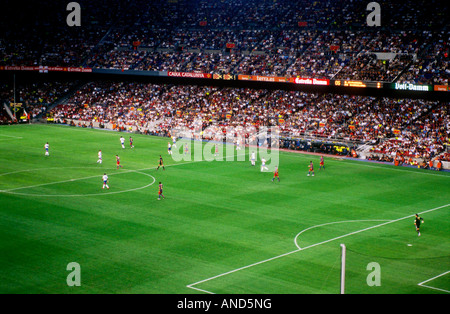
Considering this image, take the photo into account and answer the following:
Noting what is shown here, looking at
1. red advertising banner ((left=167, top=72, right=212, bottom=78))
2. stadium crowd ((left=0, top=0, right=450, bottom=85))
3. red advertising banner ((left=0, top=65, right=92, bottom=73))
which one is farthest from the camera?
red advertising banner ((left=0, top=65, right=92, bottom=73))

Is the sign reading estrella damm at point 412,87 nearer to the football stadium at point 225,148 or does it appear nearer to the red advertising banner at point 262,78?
the football stadium at point 225,148

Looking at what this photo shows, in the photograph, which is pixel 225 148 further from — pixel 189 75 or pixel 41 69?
pixel 41 69

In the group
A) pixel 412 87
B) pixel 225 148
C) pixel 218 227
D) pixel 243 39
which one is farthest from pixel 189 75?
pixel 218 227

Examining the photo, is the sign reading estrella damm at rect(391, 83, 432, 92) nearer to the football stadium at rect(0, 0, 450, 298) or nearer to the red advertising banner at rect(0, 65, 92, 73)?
the football stadium at rect(0, 0, 450, 298)

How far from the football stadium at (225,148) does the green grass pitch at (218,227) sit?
141mm

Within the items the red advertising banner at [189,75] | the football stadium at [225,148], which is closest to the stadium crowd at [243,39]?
the football stadium at [225,148]

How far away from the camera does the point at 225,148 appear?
60.3 meters

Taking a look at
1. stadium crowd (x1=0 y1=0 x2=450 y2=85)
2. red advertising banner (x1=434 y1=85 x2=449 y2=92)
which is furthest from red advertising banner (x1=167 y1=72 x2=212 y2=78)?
red advertising banner (x1=434 y1=85 x2=449 y2=92)

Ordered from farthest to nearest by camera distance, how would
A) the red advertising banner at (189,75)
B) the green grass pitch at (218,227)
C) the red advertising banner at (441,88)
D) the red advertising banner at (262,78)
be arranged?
the red advertising banner at (189,75)
the red advertising banner at (262,78)
the red advertising banner at (441,88)
the green grass pitch at (218,227)

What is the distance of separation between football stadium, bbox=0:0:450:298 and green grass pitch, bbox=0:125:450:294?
0.46ft

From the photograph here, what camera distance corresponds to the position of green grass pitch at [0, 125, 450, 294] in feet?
79.0

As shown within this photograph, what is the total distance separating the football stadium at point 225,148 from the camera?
25656mm

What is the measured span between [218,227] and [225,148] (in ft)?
94.9

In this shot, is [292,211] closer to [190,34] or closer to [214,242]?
[214,242]
